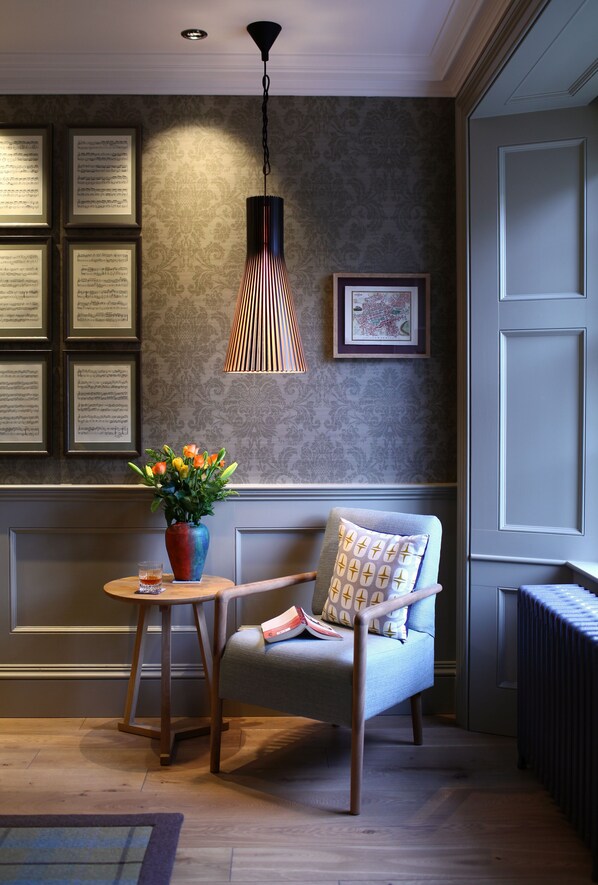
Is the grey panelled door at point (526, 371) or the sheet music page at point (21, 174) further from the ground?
the sheet music page at point (21, 174)

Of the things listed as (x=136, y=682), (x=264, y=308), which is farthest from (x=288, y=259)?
(x=136, y=682)

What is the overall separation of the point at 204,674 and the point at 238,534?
1.94 feet

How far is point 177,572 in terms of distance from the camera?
10.6 feet

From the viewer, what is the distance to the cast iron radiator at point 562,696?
2.26 m

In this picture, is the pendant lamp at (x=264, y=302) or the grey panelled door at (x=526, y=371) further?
the grey panelled door at (x=526, y=371)

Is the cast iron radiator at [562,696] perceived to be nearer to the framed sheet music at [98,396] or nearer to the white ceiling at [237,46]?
the framed sheet music at [98,396]

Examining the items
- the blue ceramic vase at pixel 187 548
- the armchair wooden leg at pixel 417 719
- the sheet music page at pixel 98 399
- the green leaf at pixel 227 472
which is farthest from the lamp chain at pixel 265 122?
the armchair wooden leg at pixel 417 719

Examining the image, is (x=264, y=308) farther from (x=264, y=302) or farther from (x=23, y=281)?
(x=23, y=281)

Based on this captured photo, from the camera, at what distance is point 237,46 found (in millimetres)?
3236

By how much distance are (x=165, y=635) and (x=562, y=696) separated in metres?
1.42

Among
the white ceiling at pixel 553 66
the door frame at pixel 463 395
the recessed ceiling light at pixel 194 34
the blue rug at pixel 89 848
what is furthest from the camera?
the door frame at pixel 463 395

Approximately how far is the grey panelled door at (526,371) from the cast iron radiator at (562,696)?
0.33m

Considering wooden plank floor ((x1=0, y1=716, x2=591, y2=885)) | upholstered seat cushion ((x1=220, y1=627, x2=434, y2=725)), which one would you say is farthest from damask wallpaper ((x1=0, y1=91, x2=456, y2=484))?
wooden plank floor ((x1=0, y1=716, x2=591, y2=885))

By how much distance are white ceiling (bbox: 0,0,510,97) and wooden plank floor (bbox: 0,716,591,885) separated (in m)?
2.53
